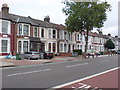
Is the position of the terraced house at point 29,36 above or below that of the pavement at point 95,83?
above

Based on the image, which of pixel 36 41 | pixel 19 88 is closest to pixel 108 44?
pixel 36 41

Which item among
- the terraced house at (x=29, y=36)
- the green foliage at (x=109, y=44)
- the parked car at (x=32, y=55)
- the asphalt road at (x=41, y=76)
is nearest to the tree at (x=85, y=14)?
the terraced house at (x=29, y=36)

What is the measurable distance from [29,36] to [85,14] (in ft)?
41.0

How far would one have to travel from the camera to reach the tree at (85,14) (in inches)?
1423

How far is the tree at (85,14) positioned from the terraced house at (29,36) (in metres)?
4.58

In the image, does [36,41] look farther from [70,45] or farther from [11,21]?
[70,45]

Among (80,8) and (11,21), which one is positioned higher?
(80,8)

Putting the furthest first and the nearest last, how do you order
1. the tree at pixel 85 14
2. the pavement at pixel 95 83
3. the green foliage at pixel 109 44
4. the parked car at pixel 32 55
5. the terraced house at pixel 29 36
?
1. the green foliage at pixel 109 44
2. the tree at pixel 85 14
3. the terraced house at pixel 29 36
4. the parked car at pixel 32 55
5. the pavement at pixel 95 83

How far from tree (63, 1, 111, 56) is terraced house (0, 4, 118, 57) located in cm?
458

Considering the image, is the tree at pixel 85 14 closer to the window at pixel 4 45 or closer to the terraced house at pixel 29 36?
the terraced house at pixel 29 36

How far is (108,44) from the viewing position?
68.0 meters

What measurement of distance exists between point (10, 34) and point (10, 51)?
2852 millimetres

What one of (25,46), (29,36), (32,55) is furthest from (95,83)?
(29,36)

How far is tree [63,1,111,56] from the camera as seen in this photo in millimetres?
36156
